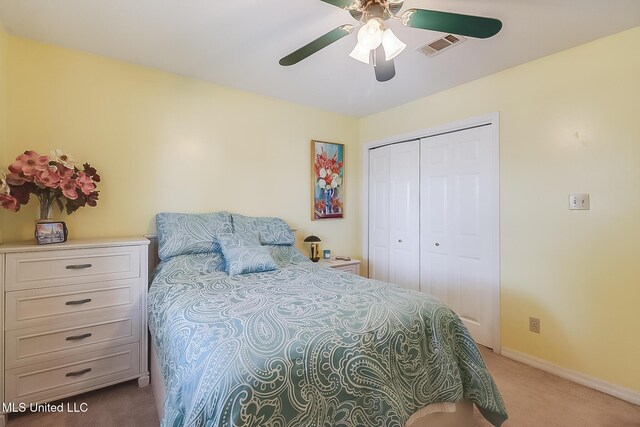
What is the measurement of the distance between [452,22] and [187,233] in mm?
2123

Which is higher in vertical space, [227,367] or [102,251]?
[102,251]

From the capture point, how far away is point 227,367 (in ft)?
3.08

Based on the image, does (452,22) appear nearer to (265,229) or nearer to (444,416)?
(444,416)

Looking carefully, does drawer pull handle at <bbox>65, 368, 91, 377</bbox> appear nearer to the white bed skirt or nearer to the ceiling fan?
the white bed skirt

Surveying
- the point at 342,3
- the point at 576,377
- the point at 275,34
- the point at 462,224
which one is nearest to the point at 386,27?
the point at 342,3

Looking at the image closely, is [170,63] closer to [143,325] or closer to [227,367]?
[143,325]

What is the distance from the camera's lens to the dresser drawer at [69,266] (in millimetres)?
1679

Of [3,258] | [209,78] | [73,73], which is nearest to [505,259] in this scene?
[209,78]

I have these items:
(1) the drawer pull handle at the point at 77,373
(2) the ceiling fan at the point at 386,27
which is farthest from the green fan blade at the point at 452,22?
(1) the drawer pull handle at the point at 77,373

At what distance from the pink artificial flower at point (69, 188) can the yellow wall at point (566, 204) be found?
124 inches

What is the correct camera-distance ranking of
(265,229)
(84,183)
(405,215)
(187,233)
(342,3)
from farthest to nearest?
(405,215)
(265,229)
(187,233)
(84,183)
(342,3)

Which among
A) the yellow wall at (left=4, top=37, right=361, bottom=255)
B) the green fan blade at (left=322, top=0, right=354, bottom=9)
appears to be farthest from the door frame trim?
the green fan blade at (left=322, top=0, right=354, bottom=9)

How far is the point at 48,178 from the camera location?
5.95ft

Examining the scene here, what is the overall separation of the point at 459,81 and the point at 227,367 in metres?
2.85
